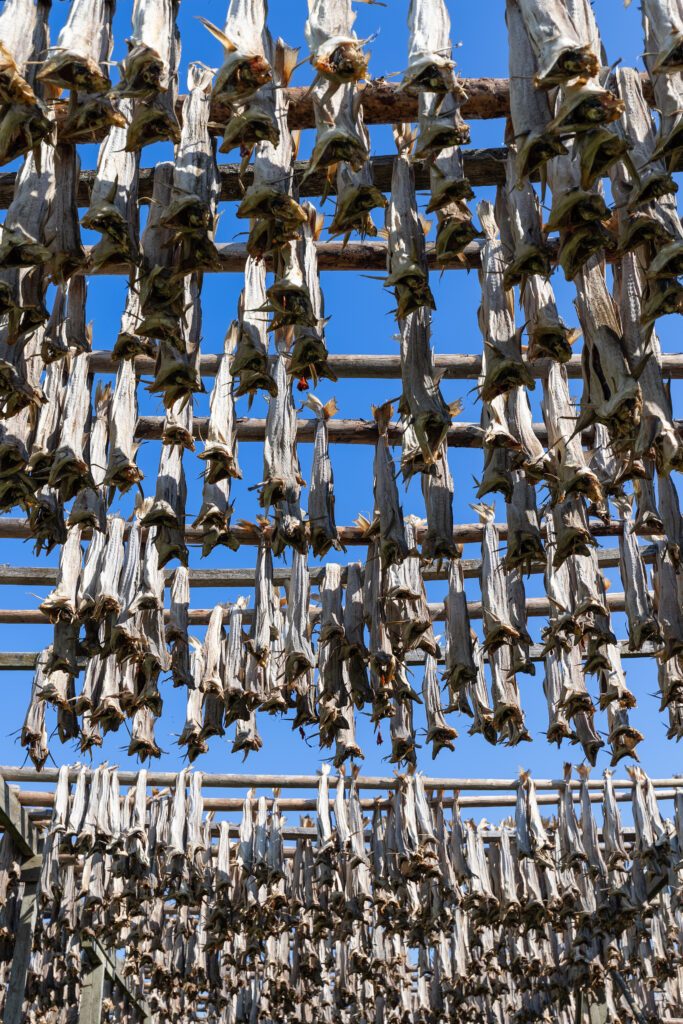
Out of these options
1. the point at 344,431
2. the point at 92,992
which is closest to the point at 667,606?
the point at 344,431

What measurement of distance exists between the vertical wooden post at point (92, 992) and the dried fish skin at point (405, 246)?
1243 cm

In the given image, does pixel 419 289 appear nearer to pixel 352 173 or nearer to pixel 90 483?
pixel 352 173

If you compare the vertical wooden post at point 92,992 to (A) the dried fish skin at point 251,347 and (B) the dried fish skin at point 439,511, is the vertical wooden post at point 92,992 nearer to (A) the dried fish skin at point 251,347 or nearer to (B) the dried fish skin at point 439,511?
(B) the dried fish skin at point 439,511

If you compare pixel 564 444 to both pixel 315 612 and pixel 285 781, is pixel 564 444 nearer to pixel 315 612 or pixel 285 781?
pixel 315 612

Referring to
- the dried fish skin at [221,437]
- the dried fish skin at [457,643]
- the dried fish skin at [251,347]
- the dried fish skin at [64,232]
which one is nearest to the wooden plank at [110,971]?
the dried fish skin at [457,643]

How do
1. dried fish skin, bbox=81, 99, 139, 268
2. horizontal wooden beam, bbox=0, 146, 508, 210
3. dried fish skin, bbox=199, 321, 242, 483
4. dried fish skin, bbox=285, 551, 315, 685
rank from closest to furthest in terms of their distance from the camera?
dried fish skin, bbox=81, 99, 139, 268
horizontal wooden beam, bbox=0, 146, 508, 210
dried fish skin, bbox=199, 321, 242, 483
dried fish skin, bbox=285, 551, 315, 685

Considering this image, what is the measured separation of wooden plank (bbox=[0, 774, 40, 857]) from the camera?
419 inches

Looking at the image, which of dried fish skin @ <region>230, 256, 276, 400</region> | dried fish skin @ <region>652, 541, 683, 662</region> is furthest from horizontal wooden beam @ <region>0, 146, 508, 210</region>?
dried fish skin @ <region>652, 541, 683, 662</region>

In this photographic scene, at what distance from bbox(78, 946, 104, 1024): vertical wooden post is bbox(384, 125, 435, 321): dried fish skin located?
489 inches

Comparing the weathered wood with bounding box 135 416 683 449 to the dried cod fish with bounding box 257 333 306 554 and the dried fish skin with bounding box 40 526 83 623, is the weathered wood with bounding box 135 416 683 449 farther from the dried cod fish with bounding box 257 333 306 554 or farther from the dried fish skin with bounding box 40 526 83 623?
the dried cod fish with bounding box 257 333 306 554

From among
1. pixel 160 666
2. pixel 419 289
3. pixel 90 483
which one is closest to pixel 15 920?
pixel 160 666

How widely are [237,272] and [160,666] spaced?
2860 millimetres

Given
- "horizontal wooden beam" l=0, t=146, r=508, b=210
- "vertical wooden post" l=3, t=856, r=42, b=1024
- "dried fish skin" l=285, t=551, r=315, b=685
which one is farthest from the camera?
"vertical wooden post" l=3, t=856, r=42, b=1024

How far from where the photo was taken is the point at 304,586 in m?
6.84
